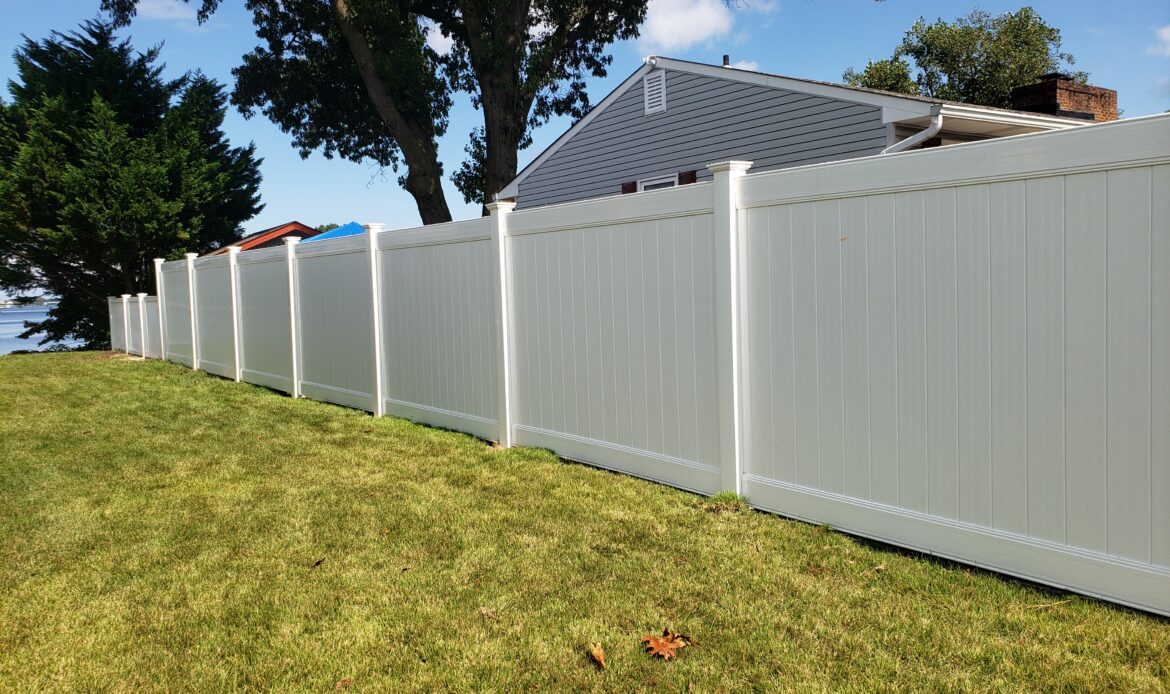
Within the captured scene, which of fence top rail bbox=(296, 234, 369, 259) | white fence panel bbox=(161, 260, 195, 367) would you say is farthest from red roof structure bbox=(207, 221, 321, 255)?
fence top rail bbox=(296, 234, 369, 259)

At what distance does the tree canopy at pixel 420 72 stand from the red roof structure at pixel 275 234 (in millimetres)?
2402

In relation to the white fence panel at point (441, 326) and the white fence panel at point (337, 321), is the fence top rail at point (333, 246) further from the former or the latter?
the white fence panel at point (441, 326)

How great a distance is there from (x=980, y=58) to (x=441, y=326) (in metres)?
34.8

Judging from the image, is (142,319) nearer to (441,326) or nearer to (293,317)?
(293,317)

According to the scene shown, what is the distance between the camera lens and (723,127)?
12508mm

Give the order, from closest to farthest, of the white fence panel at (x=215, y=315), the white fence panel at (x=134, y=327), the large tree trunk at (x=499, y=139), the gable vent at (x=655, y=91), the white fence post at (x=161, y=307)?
the white fence panel at (x=215, y=315)
the gable vent at (x=655, y=91)
the white fence post at (x=161, y=307)
the white fence panel at (x=134, y=327)
the large tree trunk at (x=499, y=139)

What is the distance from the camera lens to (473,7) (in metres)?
19.0

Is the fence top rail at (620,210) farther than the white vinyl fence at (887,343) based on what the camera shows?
Yes

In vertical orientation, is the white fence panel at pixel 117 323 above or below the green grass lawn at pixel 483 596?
above

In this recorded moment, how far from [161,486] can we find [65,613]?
234 centimetres

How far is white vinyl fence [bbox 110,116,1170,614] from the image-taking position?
10.7 feet

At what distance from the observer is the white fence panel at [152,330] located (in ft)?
51.6

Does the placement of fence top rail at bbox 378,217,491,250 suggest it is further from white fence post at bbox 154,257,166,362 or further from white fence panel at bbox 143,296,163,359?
white fence panel at bbox 143,296,163,359

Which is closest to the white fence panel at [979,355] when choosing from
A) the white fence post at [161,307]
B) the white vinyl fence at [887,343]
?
the white vinyl fence at [887,343]
